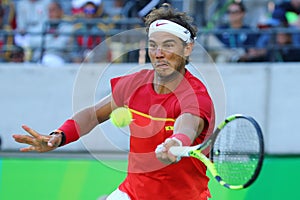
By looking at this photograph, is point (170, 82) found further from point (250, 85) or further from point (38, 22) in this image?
point (38, 22)

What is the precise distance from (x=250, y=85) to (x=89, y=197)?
3060 mm

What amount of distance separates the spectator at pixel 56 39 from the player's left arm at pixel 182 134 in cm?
595

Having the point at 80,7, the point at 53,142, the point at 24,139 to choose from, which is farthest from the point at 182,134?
the point at 80,7

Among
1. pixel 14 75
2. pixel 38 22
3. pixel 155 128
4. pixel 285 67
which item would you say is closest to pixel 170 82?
pixel 155 128

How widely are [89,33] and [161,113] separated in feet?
18.6

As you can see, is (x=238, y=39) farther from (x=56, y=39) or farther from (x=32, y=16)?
(x=32, y=16)

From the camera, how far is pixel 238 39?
1039 centimetres

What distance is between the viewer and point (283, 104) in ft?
33.0

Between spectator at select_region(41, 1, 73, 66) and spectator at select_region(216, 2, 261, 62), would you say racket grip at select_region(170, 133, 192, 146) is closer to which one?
spectator at select_region(216, 2, 261, 62)

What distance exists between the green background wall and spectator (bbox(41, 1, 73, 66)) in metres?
2.57

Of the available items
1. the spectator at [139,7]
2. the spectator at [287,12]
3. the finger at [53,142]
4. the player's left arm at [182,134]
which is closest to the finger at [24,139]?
the finger at [53,142]

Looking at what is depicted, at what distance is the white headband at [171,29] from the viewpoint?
16.8 ft

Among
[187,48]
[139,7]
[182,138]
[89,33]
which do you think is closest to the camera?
[182,138]

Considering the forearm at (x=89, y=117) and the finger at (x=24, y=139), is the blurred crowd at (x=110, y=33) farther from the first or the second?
the finger at (x=24, y=139)
